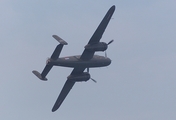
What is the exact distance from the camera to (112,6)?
62.9m

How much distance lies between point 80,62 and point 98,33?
17.8ft

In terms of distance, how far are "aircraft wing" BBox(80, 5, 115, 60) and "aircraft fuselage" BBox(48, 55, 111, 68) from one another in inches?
30.1

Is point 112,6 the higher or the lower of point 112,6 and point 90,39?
the higher

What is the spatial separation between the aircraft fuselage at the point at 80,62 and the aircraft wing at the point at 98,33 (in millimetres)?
765

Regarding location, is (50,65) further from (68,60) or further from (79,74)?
(79,74)

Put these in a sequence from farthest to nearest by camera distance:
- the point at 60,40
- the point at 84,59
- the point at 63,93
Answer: the point at 63,93
the point at 84,59
the point at 60,40

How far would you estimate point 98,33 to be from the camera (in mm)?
64375

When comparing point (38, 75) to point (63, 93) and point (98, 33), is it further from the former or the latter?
point (98, 33)

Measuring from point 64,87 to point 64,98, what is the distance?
6.68ft

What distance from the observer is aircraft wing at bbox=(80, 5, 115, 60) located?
6281 cm

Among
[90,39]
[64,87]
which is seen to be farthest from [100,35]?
[64,87]

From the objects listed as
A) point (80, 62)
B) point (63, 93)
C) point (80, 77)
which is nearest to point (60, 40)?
point (80, 62)

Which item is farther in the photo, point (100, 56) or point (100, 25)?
point (100, 56)

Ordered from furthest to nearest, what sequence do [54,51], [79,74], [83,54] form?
[79,74]
[83,54]
[54,51]
